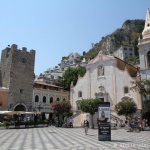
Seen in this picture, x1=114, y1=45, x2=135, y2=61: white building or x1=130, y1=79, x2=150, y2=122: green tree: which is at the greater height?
x1=114, y1=45, x2=135, y2=61: white building

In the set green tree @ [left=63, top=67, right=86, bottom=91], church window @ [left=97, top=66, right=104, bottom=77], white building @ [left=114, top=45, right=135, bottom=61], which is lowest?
church window @ [left=97, top=66, right=104, bottom=77]

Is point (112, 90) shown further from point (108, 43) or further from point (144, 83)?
point (108, 43)

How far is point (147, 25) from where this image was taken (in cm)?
4203

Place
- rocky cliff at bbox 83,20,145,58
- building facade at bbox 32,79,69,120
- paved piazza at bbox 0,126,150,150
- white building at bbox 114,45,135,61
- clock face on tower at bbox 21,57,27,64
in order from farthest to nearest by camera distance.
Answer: rocky cliff at bbox 83,20,145,58 < white building at bbox 114,45,135,61 < building facade at bbox 32,79,69,120 < clock face on tower at bbox 21,57,27,64 < paved piazza at bbox 0,126,150,150

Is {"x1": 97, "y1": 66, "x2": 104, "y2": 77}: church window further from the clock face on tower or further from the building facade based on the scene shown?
the clock face on tower

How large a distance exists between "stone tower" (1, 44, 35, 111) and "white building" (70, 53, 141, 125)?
9.49 m

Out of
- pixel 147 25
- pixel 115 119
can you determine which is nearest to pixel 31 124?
pixel 115 119

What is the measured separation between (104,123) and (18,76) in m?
33.1

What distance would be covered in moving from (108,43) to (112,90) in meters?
88.8

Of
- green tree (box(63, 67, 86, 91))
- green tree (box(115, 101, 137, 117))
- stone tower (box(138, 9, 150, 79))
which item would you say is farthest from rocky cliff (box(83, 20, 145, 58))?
green tree (box(115, 101, 137, 117))

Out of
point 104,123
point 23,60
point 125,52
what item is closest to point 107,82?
point 23,60

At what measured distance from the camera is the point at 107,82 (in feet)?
150

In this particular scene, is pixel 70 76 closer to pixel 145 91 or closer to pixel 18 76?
pixel 18 76

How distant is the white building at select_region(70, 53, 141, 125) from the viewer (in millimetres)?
43250
